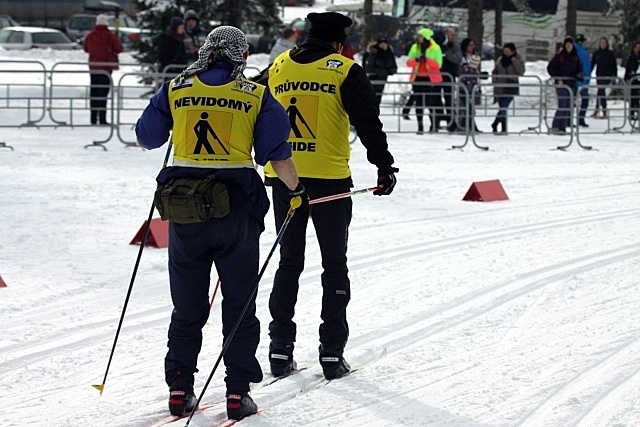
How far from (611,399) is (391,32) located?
31.3m

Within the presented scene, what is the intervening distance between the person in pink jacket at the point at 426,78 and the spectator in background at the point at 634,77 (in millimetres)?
3289

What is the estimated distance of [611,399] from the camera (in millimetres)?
5625

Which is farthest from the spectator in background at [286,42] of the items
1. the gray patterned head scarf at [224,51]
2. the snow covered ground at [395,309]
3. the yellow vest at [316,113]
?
the gray patterned head scarf at [224,51]

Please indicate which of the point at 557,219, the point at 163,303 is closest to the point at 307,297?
the point at 163,303

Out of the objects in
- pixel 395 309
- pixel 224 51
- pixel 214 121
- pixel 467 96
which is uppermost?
pixel 224 51

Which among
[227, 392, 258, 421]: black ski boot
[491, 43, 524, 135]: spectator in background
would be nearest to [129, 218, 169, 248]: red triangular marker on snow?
[227, 392, 258, 421]: black ski boot

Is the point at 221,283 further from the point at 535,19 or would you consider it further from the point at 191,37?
the point at 535,19

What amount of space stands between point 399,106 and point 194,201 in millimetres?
14691

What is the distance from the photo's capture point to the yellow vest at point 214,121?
5160 mm

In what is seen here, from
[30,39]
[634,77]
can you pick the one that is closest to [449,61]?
[634,77]

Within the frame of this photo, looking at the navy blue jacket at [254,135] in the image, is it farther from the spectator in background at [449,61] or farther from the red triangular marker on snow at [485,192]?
the spectator in background at [449,61]

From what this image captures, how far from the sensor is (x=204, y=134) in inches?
203

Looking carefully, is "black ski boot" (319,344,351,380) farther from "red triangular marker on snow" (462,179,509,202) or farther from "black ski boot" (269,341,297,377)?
"red triangular marker on snow" (462,179,509,202)

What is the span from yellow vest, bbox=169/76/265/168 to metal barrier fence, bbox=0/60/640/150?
11.0 meters
